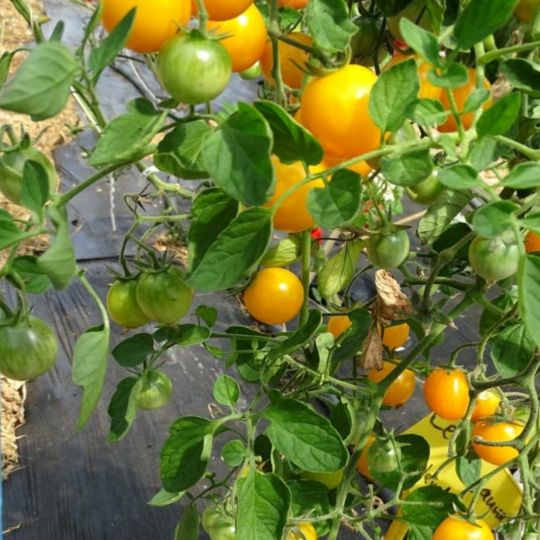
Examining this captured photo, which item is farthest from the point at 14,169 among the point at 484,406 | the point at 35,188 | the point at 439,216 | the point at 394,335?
the point at 484,406

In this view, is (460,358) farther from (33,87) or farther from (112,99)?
Result: (112,99)

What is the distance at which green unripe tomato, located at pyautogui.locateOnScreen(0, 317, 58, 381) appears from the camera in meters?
0.47

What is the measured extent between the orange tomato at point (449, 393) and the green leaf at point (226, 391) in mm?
237

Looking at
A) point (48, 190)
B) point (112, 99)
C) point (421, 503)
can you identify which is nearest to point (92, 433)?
point (421, 503)

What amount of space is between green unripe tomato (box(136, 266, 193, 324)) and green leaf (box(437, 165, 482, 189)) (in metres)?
0.26

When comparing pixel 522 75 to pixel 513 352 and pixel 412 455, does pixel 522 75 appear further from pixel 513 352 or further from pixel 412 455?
pixel 412 455

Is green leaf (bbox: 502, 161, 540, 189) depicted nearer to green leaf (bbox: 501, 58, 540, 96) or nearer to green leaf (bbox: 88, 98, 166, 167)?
green leaf (bbox: 501, 58, 540, 96)

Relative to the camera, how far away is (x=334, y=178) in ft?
1.31

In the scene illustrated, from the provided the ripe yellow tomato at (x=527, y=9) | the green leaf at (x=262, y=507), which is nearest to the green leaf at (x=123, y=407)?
the green leaf at (x=262, y=507)

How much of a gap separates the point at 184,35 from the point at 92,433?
1636 millimetres

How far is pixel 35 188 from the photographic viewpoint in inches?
15.3

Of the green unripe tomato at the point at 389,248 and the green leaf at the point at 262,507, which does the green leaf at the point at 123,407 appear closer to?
the green leaf at the point at 262,507

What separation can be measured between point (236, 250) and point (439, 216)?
0.33 m

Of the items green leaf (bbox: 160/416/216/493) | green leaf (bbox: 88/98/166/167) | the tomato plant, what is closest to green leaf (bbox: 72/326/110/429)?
the tomato plant
